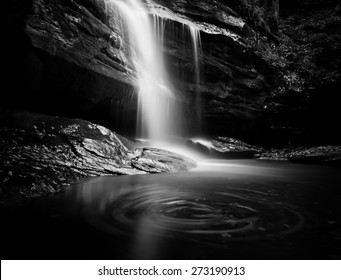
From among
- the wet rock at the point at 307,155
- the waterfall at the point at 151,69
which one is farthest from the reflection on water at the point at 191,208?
the waterfall at the point at 151,69

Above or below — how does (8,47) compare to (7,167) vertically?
above

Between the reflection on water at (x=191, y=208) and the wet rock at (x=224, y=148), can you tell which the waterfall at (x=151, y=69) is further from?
the reflection on water at (x=191, y=208)

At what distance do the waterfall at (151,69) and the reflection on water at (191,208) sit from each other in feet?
15.4

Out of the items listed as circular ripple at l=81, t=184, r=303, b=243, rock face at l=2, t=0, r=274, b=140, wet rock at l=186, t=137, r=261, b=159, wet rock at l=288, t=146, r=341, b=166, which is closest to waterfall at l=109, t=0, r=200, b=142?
rock face at l=2, t=0, r=274, b=140

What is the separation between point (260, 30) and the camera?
14.3m

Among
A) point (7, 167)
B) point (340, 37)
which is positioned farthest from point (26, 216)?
point (340, 37)

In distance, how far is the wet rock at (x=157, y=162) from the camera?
241 inches

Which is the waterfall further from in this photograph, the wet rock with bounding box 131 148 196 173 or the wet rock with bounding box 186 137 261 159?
the wet rock with bounding box 131 148 196 173

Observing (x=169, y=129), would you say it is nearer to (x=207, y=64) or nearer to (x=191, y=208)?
(x=207, y=64)

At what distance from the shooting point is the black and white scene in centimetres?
250

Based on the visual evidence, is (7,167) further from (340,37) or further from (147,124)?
(340,37)

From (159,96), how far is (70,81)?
3399 millimetres

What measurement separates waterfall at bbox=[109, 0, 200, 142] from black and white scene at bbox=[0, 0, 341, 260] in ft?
0.18
